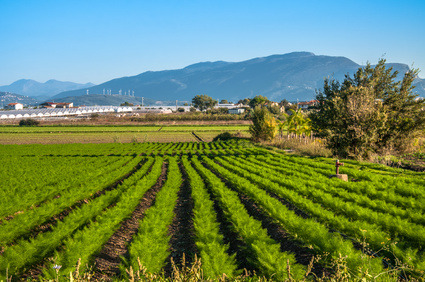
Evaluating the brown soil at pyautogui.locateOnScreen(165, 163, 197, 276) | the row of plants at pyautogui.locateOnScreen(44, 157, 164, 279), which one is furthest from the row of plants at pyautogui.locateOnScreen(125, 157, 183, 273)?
the row of plants at pyautogui.locateOnScreen(44, 157, 164, 279)

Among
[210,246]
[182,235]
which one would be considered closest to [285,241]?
[210,246]

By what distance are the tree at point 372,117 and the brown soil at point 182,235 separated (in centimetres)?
1587

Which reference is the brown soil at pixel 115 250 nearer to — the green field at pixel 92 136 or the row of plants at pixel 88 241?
the row of plants at pixel 88 241

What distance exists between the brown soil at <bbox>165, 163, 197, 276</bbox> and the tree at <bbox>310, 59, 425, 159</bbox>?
A: 15866 millimetres

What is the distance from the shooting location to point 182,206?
1341 cm

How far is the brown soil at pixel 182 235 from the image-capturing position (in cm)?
798

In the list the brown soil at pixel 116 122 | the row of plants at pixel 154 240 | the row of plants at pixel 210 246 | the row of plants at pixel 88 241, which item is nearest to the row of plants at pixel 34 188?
the row of plants at pixel 88 241

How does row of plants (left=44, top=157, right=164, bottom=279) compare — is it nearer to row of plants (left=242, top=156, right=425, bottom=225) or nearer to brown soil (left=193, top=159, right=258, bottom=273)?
brown soil (left=193, top=159, right=258, bottom=273)

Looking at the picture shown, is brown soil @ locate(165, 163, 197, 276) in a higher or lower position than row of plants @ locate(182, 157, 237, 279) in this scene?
lower

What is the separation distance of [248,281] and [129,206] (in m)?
7.13

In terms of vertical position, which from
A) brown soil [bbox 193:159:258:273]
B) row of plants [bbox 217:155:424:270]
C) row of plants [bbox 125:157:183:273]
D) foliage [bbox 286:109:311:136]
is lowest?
brown soil [bbox 193:159:258:273]

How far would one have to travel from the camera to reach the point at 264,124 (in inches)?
1836

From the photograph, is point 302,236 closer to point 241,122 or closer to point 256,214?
point 256,214

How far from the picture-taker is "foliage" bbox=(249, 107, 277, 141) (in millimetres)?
46250
